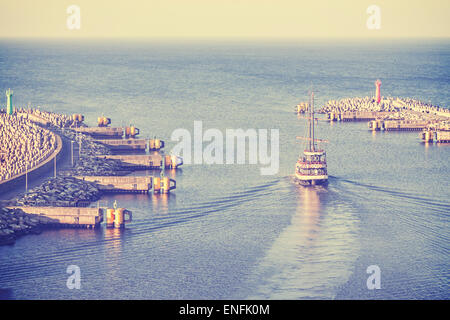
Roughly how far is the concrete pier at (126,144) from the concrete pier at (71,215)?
36012mm

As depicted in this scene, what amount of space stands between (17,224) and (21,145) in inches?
1126

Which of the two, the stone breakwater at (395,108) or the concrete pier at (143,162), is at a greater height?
the stone breakwater at (395,108)

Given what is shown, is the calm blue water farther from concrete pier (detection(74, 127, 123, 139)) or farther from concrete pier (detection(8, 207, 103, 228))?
concrete pier (detection(74, 127, 123, 139))

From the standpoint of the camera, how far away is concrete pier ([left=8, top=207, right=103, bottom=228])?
236 ft

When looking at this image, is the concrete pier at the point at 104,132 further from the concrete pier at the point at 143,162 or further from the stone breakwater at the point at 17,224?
the stone breakwater at the point at 17,224

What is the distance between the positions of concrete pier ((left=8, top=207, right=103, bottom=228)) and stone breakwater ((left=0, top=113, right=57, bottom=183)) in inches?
323

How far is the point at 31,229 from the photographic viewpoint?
70312 millimetres

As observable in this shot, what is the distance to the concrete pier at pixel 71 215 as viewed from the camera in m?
72.0

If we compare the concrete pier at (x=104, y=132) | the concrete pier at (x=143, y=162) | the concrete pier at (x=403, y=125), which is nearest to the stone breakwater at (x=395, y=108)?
the concrete pier at (x=403, y=125)

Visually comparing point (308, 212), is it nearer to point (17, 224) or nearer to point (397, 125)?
point (17, 224)

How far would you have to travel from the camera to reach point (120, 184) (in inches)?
3366
